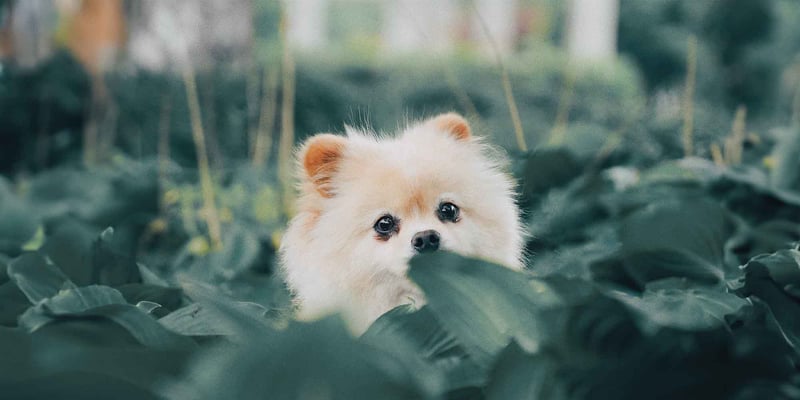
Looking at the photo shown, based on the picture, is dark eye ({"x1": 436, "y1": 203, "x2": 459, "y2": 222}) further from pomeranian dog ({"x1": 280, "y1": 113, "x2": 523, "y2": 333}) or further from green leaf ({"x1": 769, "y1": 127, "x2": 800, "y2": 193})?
green leaf ({"x1": 769, "y1": 127, "x2": 800, "y2": 193})

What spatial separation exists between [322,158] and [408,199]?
23 cm

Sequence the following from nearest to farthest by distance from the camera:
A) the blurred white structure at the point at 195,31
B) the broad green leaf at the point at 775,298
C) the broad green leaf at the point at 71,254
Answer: the broad green leaf at the point at 775,298
the broad green leaf at the point at 71,254
the blurred white structure at the point at 195,31

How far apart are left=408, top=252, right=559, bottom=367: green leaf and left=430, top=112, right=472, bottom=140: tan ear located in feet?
3.33

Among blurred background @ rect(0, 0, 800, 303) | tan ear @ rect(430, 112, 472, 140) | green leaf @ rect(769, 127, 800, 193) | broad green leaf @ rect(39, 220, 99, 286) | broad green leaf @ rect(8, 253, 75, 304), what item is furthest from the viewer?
blurred background @ rect(0, 0, 800, 303)

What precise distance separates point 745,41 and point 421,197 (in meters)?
14.5

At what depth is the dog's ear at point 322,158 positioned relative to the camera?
6.10 feet

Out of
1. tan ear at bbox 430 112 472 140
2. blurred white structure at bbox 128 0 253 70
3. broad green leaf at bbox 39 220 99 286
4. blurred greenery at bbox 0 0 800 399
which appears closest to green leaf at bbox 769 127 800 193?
blurred greenery at bbox 0 0 800 399

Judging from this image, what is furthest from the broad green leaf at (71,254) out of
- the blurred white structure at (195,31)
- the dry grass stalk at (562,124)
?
the blurred white structure at (195,31)

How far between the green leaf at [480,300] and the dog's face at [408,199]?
2.35 feet

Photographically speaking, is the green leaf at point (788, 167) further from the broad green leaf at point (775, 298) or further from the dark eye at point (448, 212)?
the broad green leaf at point (775, 298)

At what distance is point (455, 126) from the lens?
6.44 ft

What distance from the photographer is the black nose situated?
169 cm

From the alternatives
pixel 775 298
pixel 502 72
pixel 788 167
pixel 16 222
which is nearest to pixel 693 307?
pixel 775 298

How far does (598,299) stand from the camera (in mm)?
859
